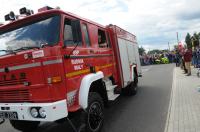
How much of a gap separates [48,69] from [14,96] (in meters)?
1.02

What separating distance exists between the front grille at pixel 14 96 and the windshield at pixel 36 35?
2.80 ft

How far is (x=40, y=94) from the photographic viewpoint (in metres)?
4.79

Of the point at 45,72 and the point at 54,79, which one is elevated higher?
the point at 45,72

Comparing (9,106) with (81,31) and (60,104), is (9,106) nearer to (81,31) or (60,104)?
(60,104)

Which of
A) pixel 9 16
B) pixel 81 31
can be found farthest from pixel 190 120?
pixel 9 16

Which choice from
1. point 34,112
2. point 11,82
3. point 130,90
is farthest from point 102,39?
point 130,90

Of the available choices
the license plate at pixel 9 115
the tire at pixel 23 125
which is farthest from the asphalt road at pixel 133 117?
the license plate at pixel 9 115

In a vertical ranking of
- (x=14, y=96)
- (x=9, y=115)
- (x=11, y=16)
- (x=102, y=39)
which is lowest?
(x=9, y=115)

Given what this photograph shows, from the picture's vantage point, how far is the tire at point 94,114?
5577 mm

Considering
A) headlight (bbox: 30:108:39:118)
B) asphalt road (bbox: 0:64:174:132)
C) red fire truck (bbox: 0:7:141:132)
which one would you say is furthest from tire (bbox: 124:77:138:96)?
headlight (bbox: 30:108:39:118)

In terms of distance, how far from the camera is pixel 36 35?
16.8 ft

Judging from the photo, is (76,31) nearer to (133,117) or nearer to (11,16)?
(11,16)

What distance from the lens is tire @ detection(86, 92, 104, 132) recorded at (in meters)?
5.58

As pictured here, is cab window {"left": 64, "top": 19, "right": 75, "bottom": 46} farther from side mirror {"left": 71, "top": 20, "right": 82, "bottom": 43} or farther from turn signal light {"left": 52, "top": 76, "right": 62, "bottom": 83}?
turn signal light {"left": 52, "top": 76, "right": 62, "bottom": 83}
